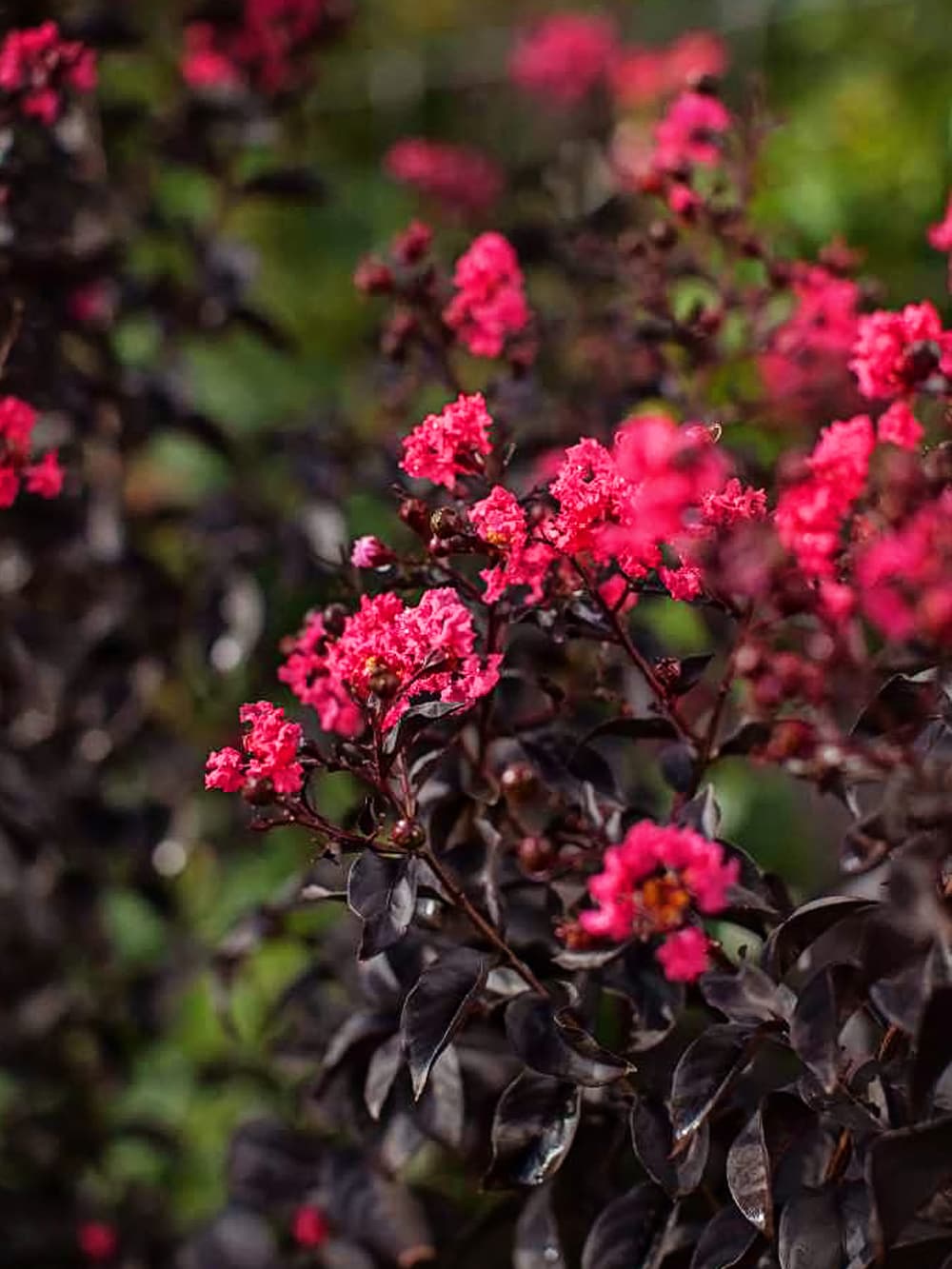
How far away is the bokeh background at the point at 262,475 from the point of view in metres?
1.59

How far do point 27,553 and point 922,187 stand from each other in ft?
3.95

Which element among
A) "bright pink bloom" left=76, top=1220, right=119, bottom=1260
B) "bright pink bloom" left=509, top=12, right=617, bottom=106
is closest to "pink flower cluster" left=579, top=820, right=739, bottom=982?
"bright pink bloom" left=76, top=1220, right=119, bottom=1260

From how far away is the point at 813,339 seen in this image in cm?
131

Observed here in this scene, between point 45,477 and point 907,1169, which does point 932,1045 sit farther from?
point 45,477

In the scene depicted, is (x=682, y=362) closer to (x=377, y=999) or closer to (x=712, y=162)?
(x=712, y=162)

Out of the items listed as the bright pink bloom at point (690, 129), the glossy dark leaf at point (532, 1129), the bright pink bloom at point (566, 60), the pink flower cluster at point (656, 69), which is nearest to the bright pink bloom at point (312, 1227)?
the glossy dark leaf at point (532, 1129)

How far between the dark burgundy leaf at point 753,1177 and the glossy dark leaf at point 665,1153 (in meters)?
0.02

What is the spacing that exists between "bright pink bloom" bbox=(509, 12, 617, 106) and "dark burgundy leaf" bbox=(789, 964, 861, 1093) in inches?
71.4

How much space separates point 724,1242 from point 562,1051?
148 mm

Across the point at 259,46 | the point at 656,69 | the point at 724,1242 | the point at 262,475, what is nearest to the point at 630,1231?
the point at 724,1242

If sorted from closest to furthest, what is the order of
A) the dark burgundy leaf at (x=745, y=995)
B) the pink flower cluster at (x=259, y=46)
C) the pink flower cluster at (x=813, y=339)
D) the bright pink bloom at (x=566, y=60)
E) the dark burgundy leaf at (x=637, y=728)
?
the dark burgundy leaf at (x=745, y=995), the dark burgundy leaf at (x=637, y=728), the pink flower cluster at (x=813, y=339), the pink flower cluster at (x=259, y=46), the bright pink bloom at (x=566, y=60)

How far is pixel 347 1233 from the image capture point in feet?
4.14

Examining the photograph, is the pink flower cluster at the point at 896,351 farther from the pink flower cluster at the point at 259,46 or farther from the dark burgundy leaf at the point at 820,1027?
the pink flower cluster at the point at 259,46

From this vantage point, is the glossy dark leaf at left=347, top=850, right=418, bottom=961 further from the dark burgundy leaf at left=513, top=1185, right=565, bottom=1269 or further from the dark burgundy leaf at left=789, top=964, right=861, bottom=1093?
the dark burgundy leaf at left=513, top=1185, right=565, bottom=1269
